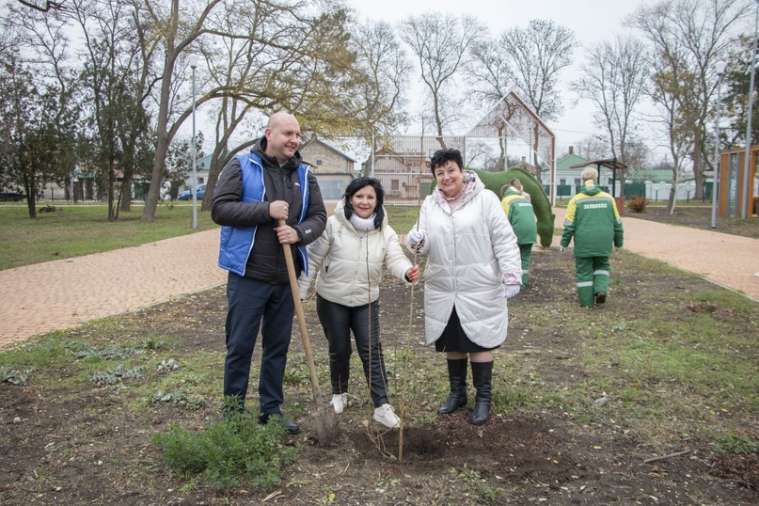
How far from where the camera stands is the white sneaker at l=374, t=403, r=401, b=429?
166 inches

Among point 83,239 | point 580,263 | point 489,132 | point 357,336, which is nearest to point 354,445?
point 357,336

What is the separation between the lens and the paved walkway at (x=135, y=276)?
8.33 metres

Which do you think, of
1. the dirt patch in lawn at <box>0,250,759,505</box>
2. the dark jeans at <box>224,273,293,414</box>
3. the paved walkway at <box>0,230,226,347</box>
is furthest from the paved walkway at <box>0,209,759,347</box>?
the dark jeans at <box>224,273,293,414</box>

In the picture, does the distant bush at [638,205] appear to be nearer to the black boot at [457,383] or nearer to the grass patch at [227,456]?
the black boot at [457,383]

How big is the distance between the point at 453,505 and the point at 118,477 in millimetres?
1755

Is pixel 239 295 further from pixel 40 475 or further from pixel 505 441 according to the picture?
A: pixel 505 441

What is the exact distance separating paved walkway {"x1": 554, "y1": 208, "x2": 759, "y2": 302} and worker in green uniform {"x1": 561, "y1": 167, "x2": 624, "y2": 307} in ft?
7.59

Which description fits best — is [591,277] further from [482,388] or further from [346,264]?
[346,264]

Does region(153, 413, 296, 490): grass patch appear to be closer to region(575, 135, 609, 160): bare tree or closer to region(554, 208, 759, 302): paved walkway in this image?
region(554, 208, 759, 302): paved walkway

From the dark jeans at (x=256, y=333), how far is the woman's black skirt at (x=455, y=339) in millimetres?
1040

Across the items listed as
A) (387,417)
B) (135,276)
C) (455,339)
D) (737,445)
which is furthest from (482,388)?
(135,276)

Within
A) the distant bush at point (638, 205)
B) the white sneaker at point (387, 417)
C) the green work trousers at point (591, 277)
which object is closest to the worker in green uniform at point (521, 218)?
the green work trousers at point (591, 277)

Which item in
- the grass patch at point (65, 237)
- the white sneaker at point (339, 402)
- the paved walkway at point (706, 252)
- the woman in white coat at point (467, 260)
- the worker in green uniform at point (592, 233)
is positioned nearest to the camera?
the woman in white coat at point (467, 260)

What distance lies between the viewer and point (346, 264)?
4191 mm
